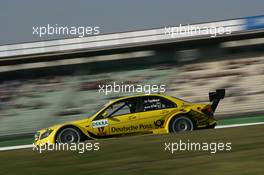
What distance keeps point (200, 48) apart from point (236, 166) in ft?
57.7

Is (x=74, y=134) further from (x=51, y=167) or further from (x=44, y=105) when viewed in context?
(x=44, y=105)

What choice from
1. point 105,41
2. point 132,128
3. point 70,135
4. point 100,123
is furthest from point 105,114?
point 105,41

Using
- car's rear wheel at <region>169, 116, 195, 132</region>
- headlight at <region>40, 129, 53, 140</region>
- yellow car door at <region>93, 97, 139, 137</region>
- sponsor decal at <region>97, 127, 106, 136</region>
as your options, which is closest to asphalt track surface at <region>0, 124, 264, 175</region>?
car's rear wheel at <region>169, 116, 195, 132</region>

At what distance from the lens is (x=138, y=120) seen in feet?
40.5

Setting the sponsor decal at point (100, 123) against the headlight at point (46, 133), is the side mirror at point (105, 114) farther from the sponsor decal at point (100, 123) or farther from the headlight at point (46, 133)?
the headlight at point (46, 133)

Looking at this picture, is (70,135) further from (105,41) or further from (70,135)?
(105,41)

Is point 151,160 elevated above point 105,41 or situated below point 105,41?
below

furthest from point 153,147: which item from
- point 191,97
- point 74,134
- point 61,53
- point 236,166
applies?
point 61,53

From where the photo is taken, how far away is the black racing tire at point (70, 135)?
40.5 feet

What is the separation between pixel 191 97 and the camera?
2133 cm

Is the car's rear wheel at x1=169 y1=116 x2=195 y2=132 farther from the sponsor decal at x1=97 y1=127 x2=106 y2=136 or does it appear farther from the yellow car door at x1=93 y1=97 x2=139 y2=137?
the sponsor decal at x1=97 y1=127 x2=106 y2=136

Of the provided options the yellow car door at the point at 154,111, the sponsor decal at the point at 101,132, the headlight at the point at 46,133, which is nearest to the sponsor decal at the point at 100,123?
the sponsor decal at the point at 101,132

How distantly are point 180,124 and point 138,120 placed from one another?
102 centimetres

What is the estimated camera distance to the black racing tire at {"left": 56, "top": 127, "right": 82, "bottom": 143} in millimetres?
12359
